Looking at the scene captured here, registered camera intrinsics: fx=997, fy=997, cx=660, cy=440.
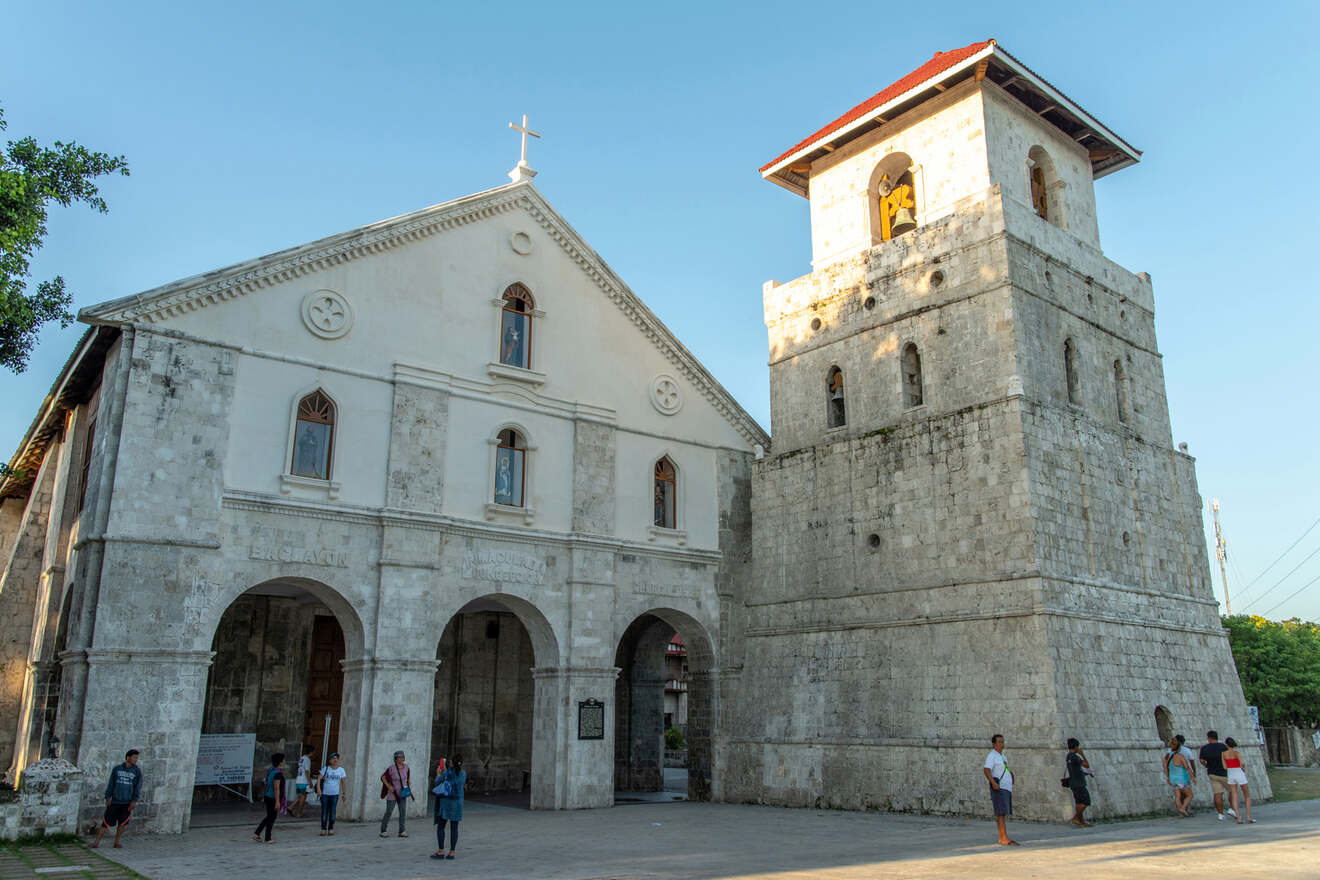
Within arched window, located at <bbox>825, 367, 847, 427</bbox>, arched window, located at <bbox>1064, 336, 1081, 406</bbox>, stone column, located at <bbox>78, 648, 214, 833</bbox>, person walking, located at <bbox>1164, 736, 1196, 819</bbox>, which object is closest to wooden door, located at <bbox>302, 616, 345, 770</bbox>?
stone column, located at <bbox>78, 648, 214, 833</bbox>

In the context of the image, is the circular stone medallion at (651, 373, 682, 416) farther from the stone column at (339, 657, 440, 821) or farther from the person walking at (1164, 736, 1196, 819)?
the person walking at (1164, 736, 1196, 819)

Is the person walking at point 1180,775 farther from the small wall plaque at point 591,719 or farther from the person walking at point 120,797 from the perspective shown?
the person walking at point 120,797

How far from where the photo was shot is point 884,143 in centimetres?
2416

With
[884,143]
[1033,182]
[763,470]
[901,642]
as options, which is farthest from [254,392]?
[1033,182]

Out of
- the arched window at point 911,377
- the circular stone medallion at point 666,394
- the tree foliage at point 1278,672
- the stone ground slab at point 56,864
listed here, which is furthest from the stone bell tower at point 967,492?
the tree foliage at point 1278,672

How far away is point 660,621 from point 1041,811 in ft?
37.3

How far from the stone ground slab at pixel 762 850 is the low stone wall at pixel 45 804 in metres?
1.16

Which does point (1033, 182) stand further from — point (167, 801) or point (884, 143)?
point (167, 801)

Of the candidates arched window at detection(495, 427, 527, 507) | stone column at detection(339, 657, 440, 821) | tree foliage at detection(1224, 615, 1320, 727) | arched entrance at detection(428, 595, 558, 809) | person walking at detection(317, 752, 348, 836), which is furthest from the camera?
tree foliage at detection(1224, 615, 1320, 727)

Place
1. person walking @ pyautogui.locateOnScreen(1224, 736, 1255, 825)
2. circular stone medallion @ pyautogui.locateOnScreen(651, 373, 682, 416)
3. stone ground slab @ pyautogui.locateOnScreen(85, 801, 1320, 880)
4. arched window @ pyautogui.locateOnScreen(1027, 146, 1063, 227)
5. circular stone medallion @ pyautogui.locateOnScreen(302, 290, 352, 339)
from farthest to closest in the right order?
circular stone medallion @ pyautogui.locateOnScreen(651, 373, 682, 416)
arched window @ pyautogui.locateOnScreen(1027, 146, 1063, 227)
circular stone medallion @ pyautogui.locateOnScreen(302, 290, 352, 339)
person walking @ pyautogui.locateOnScreen(1224, 736, 1255, 825)
stone ground slab @ pyautogui.locateOnScreen(85, 801, 1320, 880)

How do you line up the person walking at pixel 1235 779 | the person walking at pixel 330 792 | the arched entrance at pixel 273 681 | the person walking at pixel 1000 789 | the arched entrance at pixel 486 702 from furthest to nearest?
A: the arched entrance at pixel 486 702
the arched entrance at pixel 273 681
the person walking at pixel 1235 779
the person walking at pixel 330 792
the person walking at pixel 1000 789

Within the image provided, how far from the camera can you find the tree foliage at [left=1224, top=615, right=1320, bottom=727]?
4338 cm

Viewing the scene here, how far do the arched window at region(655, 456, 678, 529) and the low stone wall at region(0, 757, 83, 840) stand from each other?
1278 cm

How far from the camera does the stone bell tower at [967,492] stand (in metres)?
18.7
